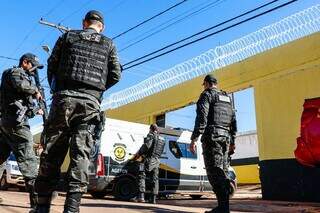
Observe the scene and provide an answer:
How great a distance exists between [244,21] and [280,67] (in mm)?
2111

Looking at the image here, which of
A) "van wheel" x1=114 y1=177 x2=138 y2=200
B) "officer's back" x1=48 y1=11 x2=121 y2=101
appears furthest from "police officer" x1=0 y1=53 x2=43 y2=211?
"van wheel" x1=114 y1=177 x2=138 y2=200

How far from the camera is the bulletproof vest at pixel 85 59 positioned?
10.7ft

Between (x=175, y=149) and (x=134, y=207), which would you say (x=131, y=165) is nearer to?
(x=175, y=149)

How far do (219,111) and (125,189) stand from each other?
17.7 ft

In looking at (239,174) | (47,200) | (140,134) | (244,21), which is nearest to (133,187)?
(140,134)

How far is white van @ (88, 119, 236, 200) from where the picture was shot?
9836 millimetres

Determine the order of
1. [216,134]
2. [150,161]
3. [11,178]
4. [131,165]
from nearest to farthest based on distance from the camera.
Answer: [216,134]
[150,161]
[131,165]
[11,178]

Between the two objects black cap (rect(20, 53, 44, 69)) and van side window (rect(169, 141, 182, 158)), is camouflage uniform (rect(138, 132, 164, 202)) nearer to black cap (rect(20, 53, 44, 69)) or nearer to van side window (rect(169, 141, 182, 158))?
van side window (rect(169, 141, 182, 158))

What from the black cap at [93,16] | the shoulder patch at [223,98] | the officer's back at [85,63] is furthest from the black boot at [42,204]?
the shoulder patch at [223,98]

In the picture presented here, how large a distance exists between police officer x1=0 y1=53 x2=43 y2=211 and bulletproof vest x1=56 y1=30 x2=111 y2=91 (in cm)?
161

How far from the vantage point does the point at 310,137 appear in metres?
6.66

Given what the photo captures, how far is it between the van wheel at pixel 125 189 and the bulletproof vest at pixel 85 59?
6.83 metres

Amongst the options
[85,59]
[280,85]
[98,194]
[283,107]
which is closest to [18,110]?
[85,59]

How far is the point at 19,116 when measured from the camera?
4.77 meters
